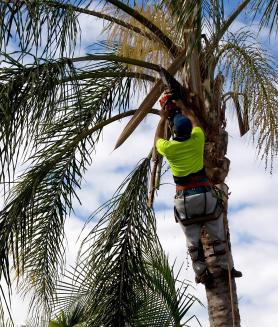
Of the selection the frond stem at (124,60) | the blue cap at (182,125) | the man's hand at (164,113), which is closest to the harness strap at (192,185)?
the blue cap at (182,125)

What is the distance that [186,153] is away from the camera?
6.89 m

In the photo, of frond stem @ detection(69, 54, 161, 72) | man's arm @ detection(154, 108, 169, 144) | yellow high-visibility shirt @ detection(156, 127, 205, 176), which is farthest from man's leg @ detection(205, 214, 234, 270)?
frond stem @ detection(69, 54, 161, 72)

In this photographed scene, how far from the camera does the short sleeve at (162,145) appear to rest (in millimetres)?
6992

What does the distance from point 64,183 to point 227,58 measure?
2.35 metres

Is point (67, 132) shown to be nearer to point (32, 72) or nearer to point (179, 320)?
point (32, 72)

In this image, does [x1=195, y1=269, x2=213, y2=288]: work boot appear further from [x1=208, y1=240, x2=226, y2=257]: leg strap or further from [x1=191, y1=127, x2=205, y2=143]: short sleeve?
[x1=191, y1=127, x2=205, y2=143]: short sleeve

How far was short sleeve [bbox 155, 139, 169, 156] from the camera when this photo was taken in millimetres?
6992

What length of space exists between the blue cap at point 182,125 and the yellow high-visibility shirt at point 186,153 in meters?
0.08

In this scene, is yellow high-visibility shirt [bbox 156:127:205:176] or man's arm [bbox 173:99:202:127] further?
man's arm [bbox 173:99:202:127]

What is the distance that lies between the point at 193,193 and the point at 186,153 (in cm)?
37

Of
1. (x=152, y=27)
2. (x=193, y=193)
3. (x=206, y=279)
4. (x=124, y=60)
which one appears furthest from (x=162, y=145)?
(x=206, y=279)

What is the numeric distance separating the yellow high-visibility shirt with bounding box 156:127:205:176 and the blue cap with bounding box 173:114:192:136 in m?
0.08

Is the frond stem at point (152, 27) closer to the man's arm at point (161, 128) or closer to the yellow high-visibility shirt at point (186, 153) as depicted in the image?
the man's arm at point (161, 128)

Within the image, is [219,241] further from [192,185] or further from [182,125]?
[182,125]
